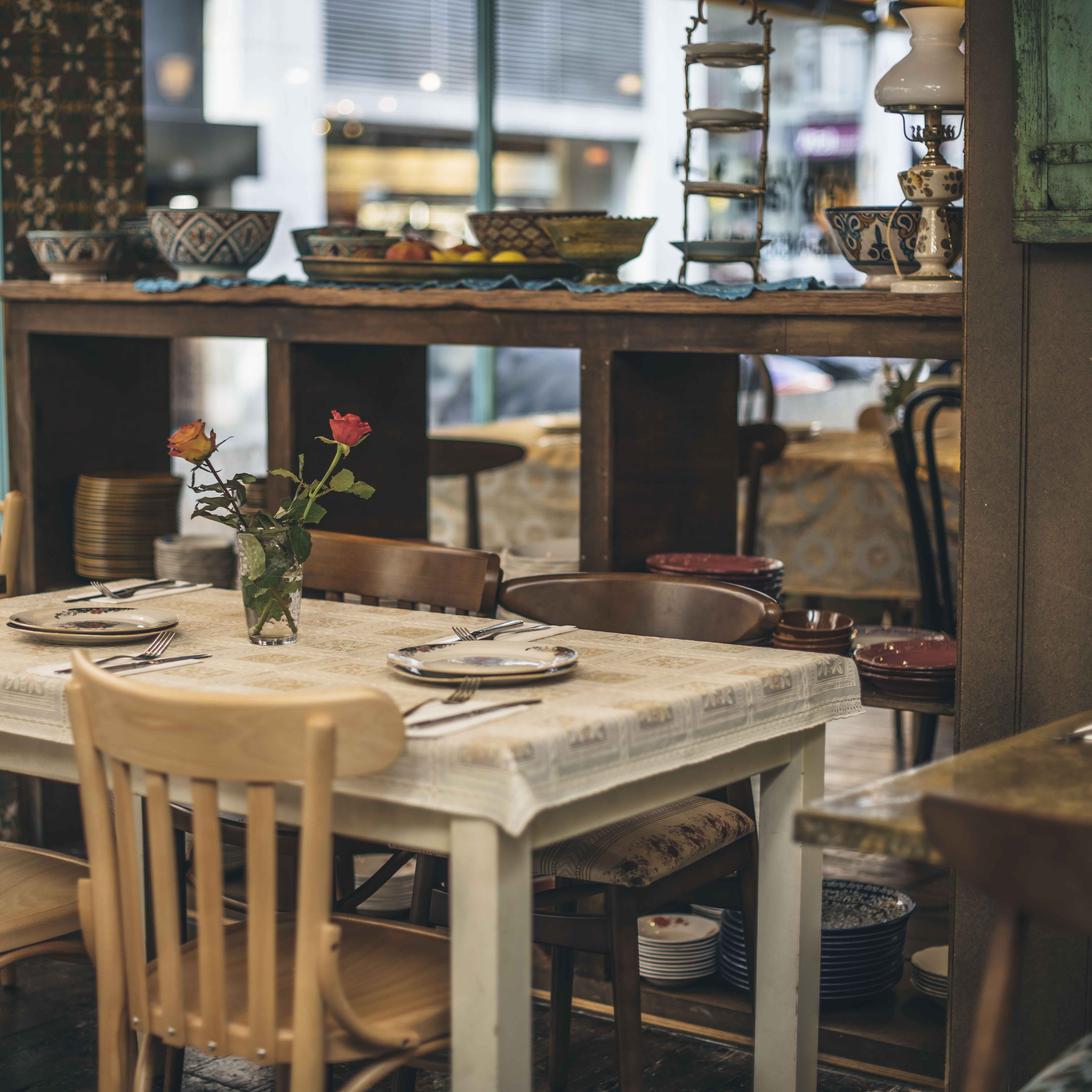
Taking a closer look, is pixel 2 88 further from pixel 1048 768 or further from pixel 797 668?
pixel 1048 768

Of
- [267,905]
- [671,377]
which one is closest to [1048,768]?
[267,905]

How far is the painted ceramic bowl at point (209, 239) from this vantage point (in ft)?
11.2

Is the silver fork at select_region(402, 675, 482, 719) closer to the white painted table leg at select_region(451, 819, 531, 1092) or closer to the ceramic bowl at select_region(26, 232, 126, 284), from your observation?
the white painted table leg at select_region(451, 819, 531, 1092)

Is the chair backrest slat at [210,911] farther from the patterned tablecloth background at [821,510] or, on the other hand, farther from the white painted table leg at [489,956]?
the patterned tablecloth background at [821,510]

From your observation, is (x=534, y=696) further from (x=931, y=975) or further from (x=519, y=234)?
(x=519, y=234)

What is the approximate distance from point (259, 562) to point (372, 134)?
5322 mm

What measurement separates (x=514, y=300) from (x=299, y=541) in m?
0.86

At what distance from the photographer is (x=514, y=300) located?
2949 millimetres

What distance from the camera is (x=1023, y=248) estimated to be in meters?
2.29

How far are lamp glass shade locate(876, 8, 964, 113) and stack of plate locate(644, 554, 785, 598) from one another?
85 centimetres

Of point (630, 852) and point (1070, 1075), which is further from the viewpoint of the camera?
point (630, 852)

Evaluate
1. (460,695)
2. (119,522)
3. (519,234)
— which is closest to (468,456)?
(119,522)

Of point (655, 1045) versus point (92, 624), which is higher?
point (92, 624)

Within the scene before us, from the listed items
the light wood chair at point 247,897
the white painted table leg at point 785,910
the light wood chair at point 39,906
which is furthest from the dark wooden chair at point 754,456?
the light wood chair at point 247,897
